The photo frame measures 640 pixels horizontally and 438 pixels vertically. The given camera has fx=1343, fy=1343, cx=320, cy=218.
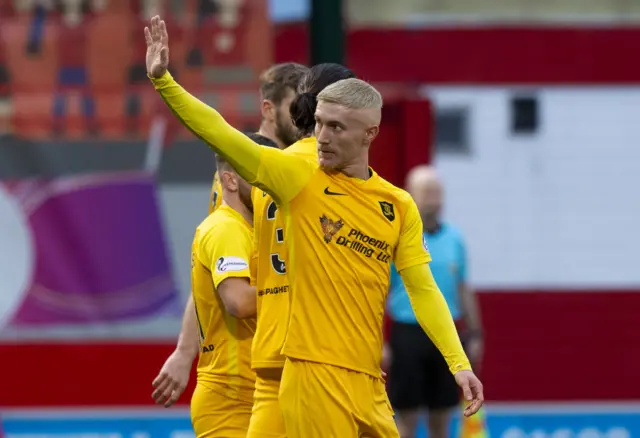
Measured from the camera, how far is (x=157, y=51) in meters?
3.61

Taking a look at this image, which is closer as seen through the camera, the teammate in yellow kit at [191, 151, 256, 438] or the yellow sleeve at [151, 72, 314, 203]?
the yellow sleeve at [151, 72, 314, 203]

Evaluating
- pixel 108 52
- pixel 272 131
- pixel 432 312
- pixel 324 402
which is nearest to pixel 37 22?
pixel 108 52

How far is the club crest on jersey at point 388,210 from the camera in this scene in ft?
12.5

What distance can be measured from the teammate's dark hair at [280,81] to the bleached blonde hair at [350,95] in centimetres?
74

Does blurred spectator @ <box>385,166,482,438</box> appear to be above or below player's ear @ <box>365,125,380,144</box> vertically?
below

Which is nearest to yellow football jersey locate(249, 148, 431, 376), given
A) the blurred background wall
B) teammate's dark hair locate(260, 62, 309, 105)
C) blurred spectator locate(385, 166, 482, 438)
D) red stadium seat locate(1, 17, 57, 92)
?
teammate's dark hair locate(260, 62, 309, 105)

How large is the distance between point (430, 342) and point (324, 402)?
13.0 ft

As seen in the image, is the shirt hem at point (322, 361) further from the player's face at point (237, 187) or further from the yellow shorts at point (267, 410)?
the player's face at point (237, 187)

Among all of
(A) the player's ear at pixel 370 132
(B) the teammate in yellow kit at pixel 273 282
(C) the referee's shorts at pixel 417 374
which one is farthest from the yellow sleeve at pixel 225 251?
(C) the referee's shorts at pixel 417 374

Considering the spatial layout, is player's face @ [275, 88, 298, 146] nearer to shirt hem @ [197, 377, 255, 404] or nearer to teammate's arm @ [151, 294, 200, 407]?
teammate's arm @ [151, 294, 200, 407]

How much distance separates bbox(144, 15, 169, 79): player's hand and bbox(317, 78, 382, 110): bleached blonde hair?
1.48 feet

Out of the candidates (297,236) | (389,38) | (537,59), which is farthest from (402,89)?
(297,236)

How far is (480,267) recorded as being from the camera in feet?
29.9

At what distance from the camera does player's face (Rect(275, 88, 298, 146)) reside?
4.48 m
